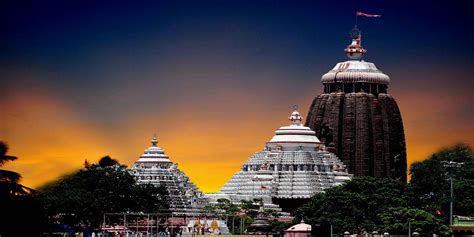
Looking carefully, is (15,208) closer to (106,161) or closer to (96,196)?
(96,196)

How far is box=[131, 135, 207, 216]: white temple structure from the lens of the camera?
134 metres

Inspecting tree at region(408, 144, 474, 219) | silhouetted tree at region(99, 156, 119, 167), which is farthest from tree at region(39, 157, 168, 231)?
tree at region(408, 144, 474, 219)

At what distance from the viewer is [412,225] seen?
10344cm

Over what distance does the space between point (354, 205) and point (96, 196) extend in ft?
58.7

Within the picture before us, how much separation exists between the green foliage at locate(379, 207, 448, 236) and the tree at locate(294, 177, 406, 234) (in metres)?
2.76

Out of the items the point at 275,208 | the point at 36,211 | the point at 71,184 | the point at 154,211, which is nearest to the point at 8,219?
the point at 36,211

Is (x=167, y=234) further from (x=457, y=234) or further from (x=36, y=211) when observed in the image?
(x=36, y=211)

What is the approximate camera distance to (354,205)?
116 meters

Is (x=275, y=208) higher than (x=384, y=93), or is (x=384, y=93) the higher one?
(x=384, y=93)

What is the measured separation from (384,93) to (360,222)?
40.4 m

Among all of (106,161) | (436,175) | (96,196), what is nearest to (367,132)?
(436,175)

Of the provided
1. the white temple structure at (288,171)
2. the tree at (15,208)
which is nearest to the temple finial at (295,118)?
the white temple structure at (288,171)

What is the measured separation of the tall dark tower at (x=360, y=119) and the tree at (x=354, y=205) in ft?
83.3

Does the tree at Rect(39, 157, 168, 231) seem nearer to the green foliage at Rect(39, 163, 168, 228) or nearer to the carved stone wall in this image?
the green foliage at Rect(39, 163, 168, 228)
